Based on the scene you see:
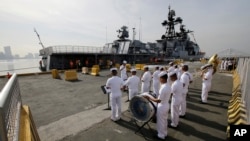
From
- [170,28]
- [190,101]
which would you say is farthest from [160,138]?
[170,28]

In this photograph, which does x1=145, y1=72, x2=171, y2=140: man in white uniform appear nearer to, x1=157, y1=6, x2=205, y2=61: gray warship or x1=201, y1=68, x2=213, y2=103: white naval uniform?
x1=201, y1=68, x2=213, y2=103: white naval uniform

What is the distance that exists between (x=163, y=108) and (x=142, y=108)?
716mm

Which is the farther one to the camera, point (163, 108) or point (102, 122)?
point (102, 122)

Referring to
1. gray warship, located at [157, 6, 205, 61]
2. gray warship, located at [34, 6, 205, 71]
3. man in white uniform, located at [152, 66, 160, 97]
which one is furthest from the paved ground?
gray warship, located at [157, 6, 205, 61]

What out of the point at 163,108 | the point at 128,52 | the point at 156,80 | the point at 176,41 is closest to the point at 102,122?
the point at 163,108

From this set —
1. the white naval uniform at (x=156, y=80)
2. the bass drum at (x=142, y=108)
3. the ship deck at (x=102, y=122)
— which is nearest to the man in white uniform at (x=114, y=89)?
the ship deck at (x=102, y=122)

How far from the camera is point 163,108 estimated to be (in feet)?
15.4

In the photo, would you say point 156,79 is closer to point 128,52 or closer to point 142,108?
point 142,108

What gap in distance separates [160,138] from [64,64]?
23.0 metres

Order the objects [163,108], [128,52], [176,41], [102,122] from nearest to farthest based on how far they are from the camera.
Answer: [163,108] < [102,122] < [128,52] < [176,41]

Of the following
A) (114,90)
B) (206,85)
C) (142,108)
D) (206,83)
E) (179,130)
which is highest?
(114,90)

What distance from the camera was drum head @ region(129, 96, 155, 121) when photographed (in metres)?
4.84

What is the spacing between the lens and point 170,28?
52.8m

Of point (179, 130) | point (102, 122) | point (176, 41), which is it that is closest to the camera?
point (179, 130)
